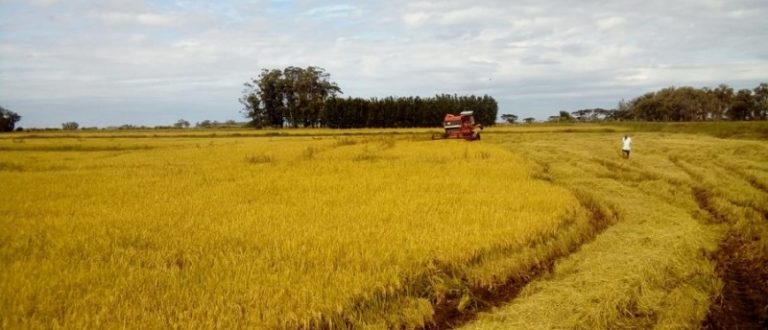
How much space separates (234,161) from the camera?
61.2 feet

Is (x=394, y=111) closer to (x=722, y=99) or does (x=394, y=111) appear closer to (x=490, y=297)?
(x=722, y=99)

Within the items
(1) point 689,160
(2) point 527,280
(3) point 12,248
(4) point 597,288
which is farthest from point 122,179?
(1) point 689,160

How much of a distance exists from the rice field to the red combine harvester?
17.8 m

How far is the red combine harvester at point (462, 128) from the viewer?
30750 millimetres

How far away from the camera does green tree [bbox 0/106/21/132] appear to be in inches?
2689

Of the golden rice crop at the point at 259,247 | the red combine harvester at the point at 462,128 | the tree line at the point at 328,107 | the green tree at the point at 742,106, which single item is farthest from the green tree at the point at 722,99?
the golden rice crop at the point at 259,247

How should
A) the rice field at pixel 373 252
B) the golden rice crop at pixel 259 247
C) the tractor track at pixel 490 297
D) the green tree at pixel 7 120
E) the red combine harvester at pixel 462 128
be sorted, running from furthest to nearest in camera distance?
the green tree at pixel 7 120, the red combine harvester at pixel 462 128, the tractor track at pixel 490 297, the rice field at pixel 373 252, the golden rice crop at pixel 259 247

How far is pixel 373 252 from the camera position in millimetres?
6555

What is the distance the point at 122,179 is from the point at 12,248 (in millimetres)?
7211

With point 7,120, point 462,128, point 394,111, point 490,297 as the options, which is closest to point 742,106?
point 394,111

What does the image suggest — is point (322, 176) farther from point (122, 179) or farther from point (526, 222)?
point (526, 222)

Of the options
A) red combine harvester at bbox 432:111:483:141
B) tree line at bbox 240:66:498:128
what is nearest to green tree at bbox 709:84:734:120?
tree line at bbox 240:66:498:128

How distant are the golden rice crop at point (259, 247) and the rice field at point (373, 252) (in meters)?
0.03

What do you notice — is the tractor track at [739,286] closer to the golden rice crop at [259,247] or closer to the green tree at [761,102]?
the golden rice crop at [259,247]
